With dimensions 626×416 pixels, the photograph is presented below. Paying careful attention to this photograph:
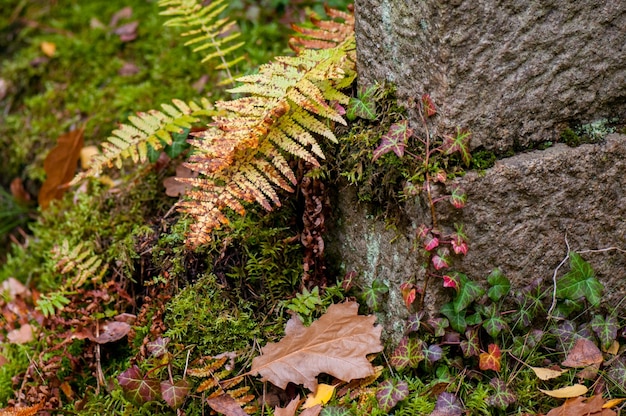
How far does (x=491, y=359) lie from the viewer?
8.14 ft

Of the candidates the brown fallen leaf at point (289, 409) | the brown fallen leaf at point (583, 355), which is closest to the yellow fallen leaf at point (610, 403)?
the brown fallen leaf at point (583, 355)

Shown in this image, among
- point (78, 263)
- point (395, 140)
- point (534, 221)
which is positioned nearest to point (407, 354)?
point (534, 221)

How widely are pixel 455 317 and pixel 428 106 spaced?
0.87 metres

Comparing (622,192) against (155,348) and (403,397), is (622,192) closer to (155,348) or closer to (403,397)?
(403,397)

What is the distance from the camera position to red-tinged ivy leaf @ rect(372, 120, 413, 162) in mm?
2455

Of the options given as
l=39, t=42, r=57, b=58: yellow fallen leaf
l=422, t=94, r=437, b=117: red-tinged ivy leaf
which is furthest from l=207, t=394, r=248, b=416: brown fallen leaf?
l=39, t=42, r=57, b=58: yellow fallen leaf

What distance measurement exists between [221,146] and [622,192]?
1.66 m

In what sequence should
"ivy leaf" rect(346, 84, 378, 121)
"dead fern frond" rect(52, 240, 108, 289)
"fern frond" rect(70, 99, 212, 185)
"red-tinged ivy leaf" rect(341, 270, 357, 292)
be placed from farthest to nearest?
"dead fern frond" rect(52, 240, 108, 289) → "fern frond" rect(70, 99, 212, 185) → "red-tinged ivy leaf" rect(341, 270, 357, 292) → "ivy leaf" rect(346, 84, 378, 121)

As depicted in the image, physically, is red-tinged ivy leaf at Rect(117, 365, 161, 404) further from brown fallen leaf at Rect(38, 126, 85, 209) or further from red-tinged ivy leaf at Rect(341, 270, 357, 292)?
brown fallen leaf at Rect(38, 126, 85, 209)

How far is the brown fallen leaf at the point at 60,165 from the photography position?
3.82 m

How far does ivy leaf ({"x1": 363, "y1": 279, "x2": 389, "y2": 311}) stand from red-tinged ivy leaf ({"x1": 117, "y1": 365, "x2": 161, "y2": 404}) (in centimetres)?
96

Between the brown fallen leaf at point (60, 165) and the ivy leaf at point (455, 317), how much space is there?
8.09 feet

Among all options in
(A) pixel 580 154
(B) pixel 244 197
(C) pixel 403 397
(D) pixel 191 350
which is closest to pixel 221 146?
(B) pixel 244 197

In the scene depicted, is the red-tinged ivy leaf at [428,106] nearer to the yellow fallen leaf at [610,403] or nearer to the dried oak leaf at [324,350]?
the dried oak leaf at [324,350]
